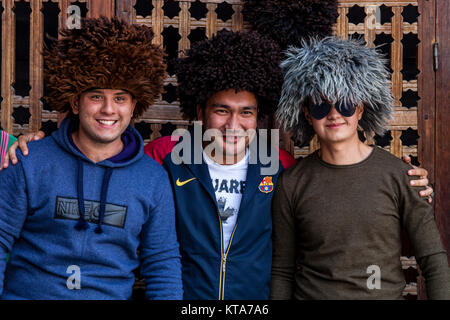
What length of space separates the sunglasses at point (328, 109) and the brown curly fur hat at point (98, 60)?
98cm

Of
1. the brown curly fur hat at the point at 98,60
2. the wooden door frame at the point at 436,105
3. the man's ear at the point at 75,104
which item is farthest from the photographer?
the wooden door frame at the point at 436,105

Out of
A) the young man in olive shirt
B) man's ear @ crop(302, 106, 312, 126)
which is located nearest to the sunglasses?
the young man in olive shirt

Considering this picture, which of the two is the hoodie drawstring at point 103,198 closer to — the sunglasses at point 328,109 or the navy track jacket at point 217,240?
the navy track jacket at point 217,240

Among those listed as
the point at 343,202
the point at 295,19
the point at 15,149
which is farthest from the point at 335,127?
the point at 15,149

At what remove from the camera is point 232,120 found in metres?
2.49

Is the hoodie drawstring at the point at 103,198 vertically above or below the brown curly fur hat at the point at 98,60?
below

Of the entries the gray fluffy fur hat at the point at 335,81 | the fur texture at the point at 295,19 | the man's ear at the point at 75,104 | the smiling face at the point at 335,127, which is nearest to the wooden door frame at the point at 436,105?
the gray fluffy fur hat at the point at 335,81

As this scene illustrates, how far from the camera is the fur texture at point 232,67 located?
254 cm

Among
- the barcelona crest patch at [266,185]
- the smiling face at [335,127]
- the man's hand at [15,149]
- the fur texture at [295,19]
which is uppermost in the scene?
the fur texture at [295,19]

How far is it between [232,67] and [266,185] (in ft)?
2.47

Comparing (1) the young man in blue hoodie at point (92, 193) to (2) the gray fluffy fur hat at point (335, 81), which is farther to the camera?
(2) the gray fluffy fur hat at point (335, 81)

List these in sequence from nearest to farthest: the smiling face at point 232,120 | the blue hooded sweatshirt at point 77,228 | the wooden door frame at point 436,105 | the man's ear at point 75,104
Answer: the blue hooded sweatshirt at point 77,228
the man's ear at point 75,104
the smiling face at point 232,120
the wooden door frame at point 436,105

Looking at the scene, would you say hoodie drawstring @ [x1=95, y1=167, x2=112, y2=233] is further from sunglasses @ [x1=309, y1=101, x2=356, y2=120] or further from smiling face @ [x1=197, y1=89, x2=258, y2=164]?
sunglasses @ [x1=309, y1=101, x2=356, y2=120]

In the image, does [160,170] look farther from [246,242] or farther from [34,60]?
[34,60]
